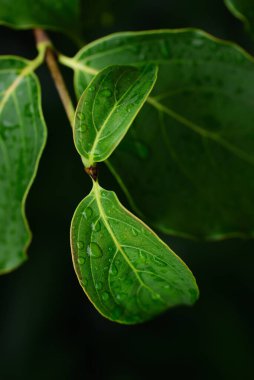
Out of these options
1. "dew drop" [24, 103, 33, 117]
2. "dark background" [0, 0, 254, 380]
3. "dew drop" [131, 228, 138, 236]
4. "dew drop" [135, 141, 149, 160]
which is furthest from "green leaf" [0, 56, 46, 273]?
A: "dark background" [0, 0, 254, 380]

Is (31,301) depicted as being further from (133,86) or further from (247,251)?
(133,86)

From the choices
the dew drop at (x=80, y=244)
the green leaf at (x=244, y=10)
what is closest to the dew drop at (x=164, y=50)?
the green leaf at (x=244, y=10)

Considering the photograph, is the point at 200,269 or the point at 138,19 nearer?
the point at 138,19

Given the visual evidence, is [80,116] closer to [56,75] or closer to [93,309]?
[56,75]

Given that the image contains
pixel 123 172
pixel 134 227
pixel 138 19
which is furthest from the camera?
pixel 138 19

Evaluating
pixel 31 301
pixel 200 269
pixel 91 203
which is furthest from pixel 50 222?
pixel 91 203
